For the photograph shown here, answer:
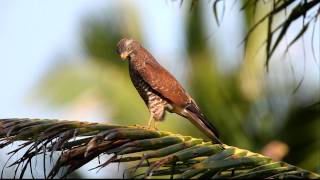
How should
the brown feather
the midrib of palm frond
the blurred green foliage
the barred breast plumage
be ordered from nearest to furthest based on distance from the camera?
1. the midrib of palm frond
2. the brown feather
3. the barred breast plumage
4. the blurred green foliage

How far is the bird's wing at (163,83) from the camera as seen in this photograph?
5.38 metres

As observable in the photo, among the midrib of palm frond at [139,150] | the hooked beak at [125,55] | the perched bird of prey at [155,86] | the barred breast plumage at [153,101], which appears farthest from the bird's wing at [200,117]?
the hooked beak at [125,55]

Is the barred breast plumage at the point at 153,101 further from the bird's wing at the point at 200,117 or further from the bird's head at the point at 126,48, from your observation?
the bird's wing at the point at 200,117

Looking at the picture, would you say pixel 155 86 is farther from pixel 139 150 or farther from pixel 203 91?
pixel 203 91

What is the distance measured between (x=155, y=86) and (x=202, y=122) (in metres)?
0.89

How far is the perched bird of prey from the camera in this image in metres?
5.30

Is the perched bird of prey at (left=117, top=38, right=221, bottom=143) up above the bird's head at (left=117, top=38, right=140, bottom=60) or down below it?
below

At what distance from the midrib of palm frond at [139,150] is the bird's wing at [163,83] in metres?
1.55

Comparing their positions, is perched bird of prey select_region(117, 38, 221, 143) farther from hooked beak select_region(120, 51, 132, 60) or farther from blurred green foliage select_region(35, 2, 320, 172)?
blurred green foliage select_region(35, 2, 320, 172)

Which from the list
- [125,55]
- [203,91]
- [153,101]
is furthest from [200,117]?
[203,91]

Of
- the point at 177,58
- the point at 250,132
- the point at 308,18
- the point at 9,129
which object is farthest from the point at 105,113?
the point at 9,129

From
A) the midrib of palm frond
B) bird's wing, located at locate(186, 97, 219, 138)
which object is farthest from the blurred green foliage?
the midrib of palm frond

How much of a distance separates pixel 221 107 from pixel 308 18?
5.32 meters

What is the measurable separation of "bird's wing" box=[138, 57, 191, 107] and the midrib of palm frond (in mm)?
1549
